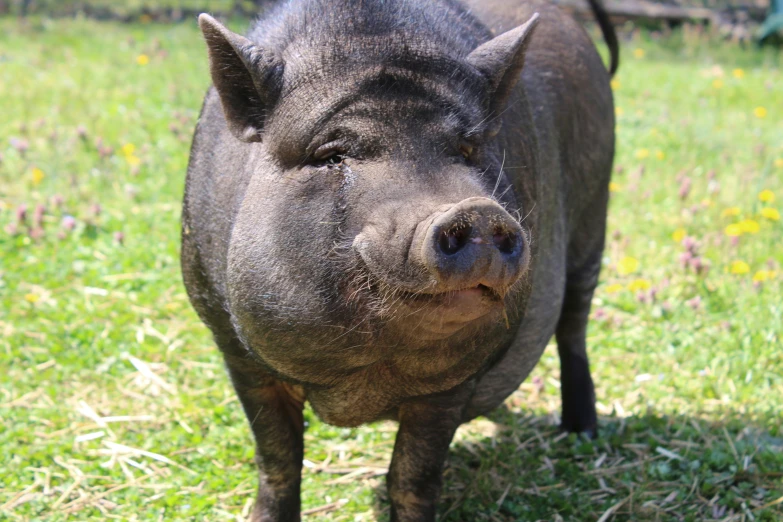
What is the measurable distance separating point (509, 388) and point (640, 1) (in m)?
10.2

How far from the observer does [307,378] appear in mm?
2564

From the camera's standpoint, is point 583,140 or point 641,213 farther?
point 641,213

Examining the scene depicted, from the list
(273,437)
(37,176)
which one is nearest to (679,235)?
(273,437)

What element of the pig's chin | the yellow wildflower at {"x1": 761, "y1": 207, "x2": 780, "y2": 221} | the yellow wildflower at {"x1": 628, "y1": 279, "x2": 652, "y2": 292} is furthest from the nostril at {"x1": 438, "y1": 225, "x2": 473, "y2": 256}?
the yellow wildflower at {"x1": 761, "y1": 207, "x2": 780, "y2": 221}

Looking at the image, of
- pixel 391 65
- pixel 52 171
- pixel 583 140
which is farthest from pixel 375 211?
pixel 52 171

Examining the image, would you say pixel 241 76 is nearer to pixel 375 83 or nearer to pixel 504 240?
pixel 375 83

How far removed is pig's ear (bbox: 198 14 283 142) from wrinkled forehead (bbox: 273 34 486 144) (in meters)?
0.05

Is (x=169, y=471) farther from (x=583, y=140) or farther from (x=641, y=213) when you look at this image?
(x=641, y=213)

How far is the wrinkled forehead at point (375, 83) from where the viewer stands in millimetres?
2336

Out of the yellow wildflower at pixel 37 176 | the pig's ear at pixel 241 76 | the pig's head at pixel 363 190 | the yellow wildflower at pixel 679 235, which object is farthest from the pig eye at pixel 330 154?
the yellow wildflower at pixel 37 176

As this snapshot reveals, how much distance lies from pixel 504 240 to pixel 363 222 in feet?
1.14

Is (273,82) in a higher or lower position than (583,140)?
higher

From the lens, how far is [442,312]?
2152mm

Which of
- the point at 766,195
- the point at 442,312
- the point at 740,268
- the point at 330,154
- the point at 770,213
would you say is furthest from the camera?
the point at 766,195
